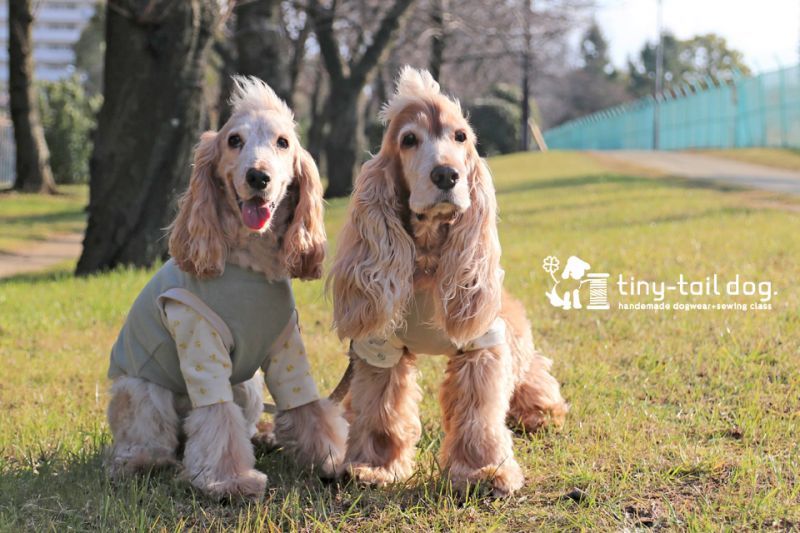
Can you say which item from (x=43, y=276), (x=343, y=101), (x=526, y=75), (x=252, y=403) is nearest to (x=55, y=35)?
(x=526, y=75)

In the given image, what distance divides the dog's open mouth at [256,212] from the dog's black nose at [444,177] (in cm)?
77

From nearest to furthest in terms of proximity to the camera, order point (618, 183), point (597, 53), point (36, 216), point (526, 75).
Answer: point (618, 183), point (36, 216), point (526, 75), point (597, 53)

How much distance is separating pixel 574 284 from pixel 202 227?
464cm

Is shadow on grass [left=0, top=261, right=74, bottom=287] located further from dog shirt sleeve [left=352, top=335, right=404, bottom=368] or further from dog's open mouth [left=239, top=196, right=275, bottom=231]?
dog shirt sleeve [left=352, top=335, right=404, bottom=368]

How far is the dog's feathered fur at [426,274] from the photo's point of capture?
3.38 meters

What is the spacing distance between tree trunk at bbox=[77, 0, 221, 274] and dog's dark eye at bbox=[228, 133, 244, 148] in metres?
5.19

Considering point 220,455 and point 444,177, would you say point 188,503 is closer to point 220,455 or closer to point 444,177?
point 220,455

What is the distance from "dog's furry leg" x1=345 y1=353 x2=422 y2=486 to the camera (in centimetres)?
369

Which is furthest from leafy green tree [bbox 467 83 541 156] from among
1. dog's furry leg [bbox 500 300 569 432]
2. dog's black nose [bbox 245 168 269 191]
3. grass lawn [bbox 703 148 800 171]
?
dog's black nose [bbox 245 168 269 191]

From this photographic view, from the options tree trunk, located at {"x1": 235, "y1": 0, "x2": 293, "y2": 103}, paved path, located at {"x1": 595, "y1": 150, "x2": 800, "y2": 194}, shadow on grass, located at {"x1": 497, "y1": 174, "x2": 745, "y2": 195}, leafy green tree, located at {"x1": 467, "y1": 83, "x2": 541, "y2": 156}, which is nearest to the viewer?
tree trunk, located at {"x1": 235, "y1": 0, "x2": 293, "y2": 103}

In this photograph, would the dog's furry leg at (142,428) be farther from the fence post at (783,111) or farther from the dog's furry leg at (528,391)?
the fence post at (783,111)

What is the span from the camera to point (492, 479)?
3.43 m

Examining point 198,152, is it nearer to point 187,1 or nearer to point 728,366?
point 728,366

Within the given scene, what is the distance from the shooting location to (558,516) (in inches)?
128
